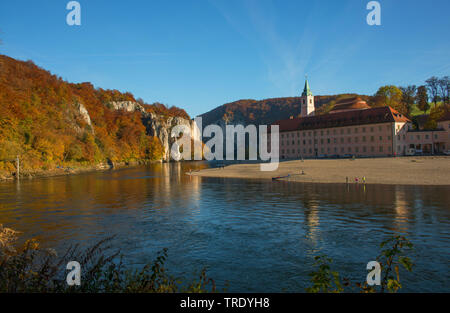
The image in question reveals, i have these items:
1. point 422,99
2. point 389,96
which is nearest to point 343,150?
point 389,96

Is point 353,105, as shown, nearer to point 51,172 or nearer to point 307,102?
point 307,102

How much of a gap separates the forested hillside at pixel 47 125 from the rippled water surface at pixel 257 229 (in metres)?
46.2

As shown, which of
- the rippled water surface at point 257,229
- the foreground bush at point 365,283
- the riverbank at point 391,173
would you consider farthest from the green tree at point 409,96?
the foreground bush at point 365,283

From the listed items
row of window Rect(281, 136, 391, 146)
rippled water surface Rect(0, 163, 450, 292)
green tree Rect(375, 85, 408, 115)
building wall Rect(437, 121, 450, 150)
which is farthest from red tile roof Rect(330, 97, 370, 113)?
rippled water surface Rect(0, 163, 450, 292)

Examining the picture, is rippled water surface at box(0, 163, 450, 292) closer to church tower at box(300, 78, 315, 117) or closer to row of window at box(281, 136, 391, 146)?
row of window at box(281, 136, 391, 146)

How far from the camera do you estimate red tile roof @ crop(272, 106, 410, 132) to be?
94125 millimetres

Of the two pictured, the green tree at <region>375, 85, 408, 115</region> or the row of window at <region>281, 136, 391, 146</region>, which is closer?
the row of window at <region>281, 136, 391, 146</region>

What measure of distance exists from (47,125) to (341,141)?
300 feet

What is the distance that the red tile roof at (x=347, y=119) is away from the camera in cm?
9412

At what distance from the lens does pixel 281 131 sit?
129 metres

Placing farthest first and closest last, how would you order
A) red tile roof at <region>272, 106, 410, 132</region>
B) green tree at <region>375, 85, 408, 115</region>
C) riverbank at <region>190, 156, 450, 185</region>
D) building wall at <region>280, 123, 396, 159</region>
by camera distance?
Answer: 1. green tree at <region>375, 85, 408, 115</region>
2. red tile roof at <region>272, 106, 410, 132</region>
3. building wall at <region>280, 123, 396, 159</region>
4. riverbank at <region>190, 156, 450, 185</region>

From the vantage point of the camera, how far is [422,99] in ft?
418

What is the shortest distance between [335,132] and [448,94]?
5620 centimetres

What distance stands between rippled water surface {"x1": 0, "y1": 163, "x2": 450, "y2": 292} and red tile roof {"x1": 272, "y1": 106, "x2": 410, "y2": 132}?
223ft
